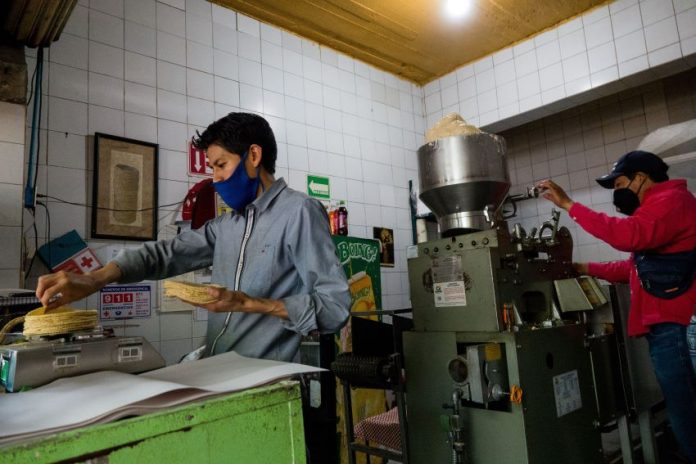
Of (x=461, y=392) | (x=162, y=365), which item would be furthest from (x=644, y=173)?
(x=162, y=365)

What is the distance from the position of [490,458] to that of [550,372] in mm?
394

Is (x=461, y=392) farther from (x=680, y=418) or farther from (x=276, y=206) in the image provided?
(x=680, y=418)

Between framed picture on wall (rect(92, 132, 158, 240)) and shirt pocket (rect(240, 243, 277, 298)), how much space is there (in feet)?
5.02

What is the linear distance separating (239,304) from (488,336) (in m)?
1.07

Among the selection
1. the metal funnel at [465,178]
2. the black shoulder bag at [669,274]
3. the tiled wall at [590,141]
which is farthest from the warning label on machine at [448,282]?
the tiled wall at [590,141]

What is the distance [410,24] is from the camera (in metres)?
3.60

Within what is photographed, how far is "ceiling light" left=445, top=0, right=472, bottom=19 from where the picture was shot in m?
3.35

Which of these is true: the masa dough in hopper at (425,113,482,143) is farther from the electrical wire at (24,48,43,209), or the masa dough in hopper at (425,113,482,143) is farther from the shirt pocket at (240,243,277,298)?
the electrical wire at (24,48,43,209)

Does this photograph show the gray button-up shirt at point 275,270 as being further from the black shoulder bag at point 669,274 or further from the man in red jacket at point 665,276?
the black shoulder bag at point 669,274

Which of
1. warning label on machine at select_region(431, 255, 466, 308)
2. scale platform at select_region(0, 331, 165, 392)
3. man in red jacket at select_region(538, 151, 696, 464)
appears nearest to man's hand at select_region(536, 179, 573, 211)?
man in red jacket at select_region(538, 151, 696, 464)

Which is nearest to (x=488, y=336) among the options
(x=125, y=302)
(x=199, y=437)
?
(x=199, y=437)

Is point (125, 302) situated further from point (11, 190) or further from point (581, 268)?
point (581, 268)

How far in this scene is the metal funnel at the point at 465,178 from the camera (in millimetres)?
1973

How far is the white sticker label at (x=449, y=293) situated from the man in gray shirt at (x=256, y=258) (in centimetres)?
77
